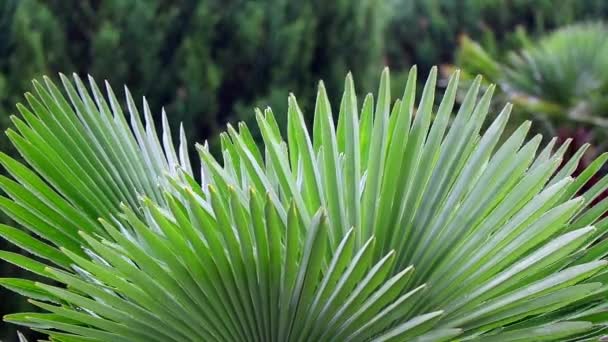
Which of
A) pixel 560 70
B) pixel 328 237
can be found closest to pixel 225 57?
pixel 560 70

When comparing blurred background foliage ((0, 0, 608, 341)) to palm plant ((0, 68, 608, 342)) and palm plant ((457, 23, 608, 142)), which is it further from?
palm plant ((0, 68, 608, 342))

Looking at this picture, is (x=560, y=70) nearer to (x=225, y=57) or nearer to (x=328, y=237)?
(x=225, y=57)

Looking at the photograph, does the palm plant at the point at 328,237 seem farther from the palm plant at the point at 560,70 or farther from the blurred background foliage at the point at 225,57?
the palm plant at the point at 560,70

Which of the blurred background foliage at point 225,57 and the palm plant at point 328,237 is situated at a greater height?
the blurred background foliage at point 225,57

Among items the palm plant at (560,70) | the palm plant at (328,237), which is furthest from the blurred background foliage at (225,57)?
the palm plant at (328,237)

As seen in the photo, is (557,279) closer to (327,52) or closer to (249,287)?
(249,287)

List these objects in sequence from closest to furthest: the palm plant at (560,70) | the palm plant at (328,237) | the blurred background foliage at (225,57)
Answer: the palm plant at (328,237)
the blurred background foliage at (225,57)
the palm plant at (560,70)
